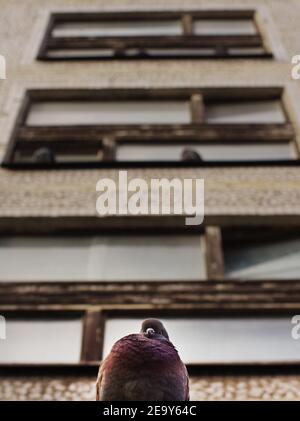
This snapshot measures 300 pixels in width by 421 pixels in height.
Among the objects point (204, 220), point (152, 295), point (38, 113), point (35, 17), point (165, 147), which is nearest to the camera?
point (152, 295)

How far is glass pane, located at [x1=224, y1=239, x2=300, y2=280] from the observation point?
451 cm

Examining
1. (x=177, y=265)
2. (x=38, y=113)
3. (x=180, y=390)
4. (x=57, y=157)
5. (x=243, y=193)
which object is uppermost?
(x=38, y=113)

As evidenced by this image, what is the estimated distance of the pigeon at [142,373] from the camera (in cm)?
139

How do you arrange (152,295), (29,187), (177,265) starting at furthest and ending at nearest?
(29,187)
(177,265)
(152,295)

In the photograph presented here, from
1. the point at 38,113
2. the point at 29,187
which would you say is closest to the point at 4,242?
the point at 29,187

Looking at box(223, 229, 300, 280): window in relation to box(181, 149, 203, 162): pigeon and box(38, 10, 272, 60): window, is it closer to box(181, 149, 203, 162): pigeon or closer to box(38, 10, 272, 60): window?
box(181, 149, 203, 162): pigeon

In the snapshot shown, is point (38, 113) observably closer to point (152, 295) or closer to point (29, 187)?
point (29, 187)

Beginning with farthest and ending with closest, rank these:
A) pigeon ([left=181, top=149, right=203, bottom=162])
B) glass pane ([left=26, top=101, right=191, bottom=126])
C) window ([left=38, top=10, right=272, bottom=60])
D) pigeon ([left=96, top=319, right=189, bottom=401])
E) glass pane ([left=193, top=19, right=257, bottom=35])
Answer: glass pane ([left=193, top=19, right=257, bottom=35])
window ([left=38, top=10, right=272, bottom=60])
glass pane ([left=26, top=101, right=191, bottom=126])
pigeon ([left=181, top=149, right=203, bottom=162])
pigeon ([left=96, top=319, right=189, bottom=401])

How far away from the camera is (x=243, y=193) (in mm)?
5215

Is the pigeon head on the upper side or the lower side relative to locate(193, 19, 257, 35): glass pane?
lower

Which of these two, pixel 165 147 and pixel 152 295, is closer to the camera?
pixel 152 295

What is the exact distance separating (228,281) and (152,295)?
0.63 m

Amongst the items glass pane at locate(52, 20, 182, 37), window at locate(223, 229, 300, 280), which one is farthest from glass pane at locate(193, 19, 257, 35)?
window at locate(223, 229, 300, 280)

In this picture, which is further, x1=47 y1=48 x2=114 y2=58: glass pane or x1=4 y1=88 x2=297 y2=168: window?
x1=47 y1=48 x2=114 y2=58: glass pane
